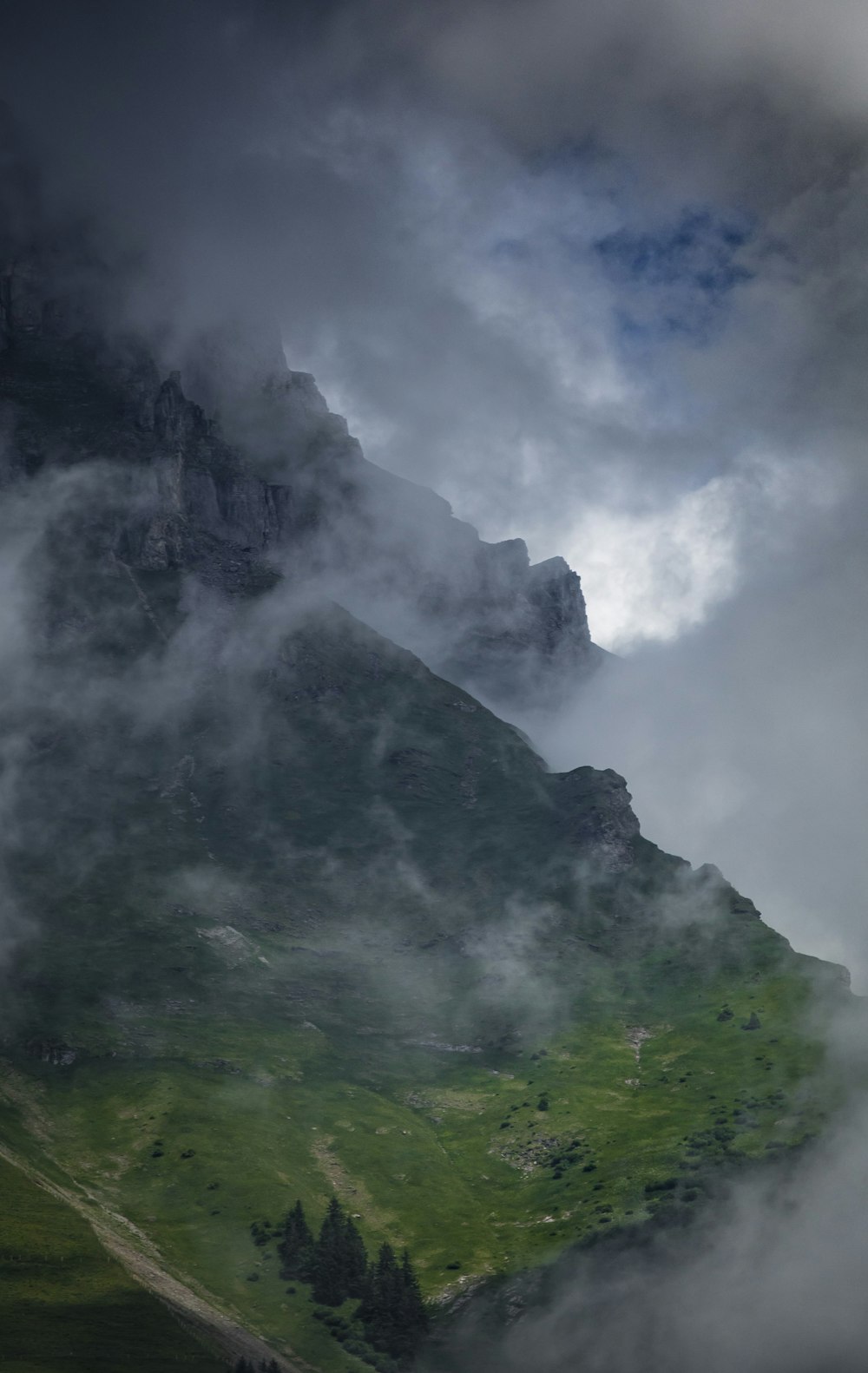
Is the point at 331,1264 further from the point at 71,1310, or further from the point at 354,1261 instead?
the point at 71,1310

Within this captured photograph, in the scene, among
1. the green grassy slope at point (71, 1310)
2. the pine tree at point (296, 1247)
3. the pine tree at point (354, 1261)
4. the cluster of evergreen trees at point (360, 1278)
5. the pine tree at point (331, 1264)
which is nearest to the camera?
the green grassy slope at point (71, 1310)

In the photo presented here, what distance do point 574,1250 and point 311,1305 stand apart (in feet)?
133

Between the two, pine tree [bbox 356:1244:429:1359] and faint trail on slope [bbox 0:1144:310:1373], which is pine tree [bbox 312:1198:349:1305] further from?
faint trail on slope [bbox 0:1144:310:1373]

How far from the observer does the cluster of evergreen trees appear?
136 metres

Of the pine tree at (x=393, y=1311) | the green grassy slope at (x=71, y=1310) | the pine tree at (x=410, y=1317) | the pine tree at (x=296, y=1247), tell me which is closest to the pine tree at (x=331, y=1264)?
the pine tree at (x=296, y=1247)

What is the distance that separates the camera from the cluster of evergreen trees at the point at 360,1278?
136 metres

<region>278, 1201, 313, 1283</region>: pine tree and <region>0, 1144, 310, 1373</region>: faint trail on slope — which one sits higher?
<region>278, 1201, 313, 1283</region>: pine tree


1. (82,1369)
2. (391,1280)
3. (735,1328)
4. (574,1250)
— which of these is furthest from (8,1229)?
(735,1328)

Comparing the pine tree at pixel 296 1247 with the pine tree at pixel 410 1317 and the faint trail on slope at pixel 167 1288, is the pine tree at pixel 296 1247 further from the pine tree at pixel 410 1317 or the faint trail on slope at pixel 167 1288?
the faint trail on slope at pixel 167 1288

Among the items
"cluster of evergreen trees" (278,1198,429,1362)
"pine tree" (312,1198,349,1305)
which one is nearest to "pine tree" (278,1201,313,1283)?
"cluster of evergreen trees" (278,1198,429,1362)

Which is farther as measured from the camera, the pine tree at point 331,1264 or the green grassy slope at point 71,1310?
the pine tree at point 331,1264

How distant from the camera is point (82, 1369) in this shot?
4274 inches

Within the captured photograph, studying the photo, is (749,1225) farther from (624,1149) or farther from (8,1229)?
(8,1229)

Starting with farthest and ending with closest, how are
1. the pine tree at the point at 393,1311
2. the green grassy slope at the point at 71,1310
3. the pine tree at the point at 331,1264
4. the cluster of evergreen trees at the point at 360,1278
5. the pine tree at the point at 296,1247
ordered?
the pine tree at the point at 296,1247, the pine tree at the point at 331,1264, the cluster of evergreen trees at the point at 360,1278, the pine tree at the point at 393,1311, the green grassy slope at the point at 71,1310
